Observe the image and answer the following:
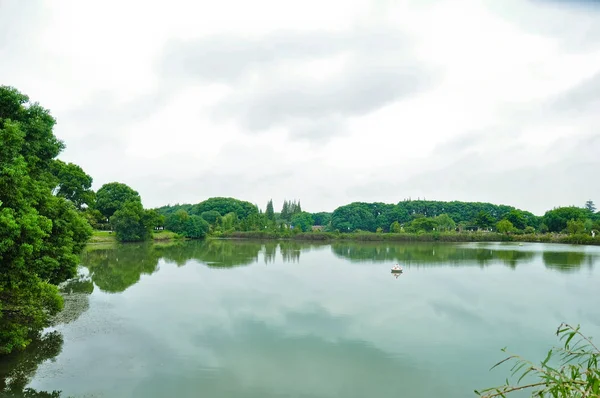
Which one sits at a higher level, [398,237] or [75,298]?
[398,237]

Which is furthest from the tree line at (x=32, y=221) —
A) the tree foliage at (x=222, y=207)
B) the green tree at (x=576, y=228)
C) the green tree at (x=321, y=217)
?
the green tree at (x=321, y=217)

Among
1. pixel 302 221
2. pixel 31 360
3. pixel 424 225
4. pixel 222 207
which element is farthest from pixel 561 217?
pixel 31 360

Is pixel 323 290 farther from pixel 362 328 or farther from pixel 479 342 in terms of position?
pixel 479 342

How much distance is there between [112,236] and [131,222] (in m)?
3.81

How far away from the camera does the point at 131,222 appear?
55.1m

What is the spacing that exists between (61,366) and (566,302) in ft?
64.3

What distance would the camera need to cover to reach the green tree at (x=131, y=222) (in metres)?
54.7

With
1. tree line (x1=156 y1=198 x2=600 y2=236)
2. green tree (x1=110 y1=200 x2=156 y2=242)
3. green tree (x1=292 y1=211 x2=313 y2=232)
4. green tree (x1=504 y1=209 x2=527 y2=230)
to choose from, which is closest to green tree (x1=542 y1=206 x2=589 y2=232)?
tree line (x1=156 y1=198 x2=600 y2=236)

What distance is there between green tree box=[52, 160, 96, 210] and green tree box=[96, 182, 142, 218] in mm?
16921

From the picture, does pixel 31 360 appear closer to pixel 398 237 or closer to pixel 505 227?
pixel 398 237

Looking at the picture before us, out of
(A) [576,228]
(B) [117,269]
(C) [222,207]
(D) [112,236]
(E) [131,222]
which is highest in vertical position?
(C) [222,207]

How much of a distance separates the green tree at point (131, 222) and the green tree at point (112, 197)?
116 inches

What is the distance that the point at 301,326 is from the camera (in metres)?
14.3

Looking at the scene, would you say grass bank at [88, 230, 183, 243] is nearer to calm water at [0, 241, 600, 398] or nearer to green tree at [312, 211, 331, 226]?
calm water at [0, 241, 600, 398]
